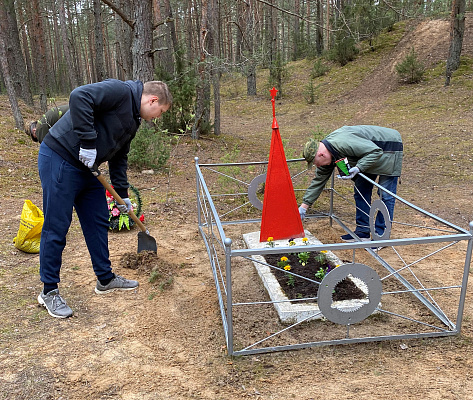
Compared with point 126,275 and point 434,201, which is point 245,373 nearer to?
point 126,275

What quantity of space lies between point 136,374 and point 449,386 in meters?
1.81

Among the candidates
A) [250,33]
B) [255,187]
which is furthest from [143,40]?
[255,187]

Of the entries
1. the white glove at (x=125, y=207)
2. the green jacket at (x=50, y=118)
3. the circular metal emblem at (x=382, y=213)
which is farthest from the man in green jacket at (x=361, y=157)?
the green jacket at (x=50, y=118)

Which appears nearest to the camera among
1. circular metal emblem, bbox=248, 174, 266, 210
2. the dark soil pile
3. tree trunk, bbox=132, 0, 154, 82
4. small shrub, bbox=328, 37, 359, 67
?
the dark soil pile

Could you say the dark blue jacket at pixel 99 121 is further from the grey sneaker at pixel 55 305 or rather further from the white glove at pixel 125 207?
the grey sneaker at pixel 55 305

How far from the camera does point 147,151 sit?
7.06 meters

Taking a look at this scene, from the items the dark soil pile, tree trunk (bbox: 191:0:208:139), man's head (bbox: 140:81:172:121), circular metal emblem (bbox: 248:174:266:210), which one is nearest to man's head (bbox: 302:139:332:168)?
circular metal emblem (bbox: 248:174:266:210)

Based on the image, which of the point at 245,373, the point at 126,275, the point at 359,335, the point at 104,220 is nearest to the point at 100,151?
the point at 104,220

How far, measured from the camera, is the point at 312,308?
2863 mm

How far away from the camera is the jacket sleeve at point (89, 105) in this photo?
242 centimetres

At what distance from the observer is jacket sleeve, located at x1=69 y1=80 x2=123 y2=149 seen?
242 cm

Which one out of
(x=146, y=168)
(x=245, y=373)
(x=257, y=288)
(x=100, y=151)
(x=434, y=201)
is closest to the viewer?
(x=245, y=373)

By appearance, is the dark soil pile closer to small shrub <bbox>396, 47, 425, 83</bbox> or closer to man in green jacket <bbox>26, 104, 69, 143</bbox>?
man in green jacket <bbox>26, 104, 69, 143</bbox>

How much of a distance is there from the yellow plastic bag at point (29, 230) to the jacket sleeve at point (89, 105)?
1.71 meters
